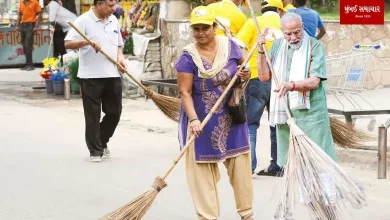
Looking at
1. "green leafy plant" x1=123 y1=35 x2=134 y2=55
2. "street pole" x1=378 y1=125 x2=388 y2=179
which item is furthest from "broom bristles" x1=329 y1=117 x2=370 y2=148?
"green leafy plant" x1=123 y1=35 x2=134 y2=55

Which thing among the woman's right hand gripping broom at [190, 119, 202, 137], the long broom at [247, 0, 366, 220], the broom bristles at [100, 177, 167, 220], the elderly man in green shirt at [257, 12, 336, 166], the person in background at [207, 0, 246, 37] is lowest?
the broom bristles at [100, 177, 167, 220]

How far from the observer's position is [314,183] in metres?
6.36

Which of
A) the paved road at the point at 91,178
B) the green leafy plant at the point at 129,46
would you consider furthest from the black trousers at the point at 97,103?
the green leafy plant at the point at 129,46

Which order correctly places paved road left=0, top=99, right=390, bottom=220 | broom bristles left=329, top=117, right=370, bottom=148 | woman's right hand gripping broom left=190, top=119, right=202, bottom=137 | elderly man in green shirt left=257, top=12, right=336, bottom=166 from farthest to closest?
broom bristles left=329, top=117, right=370, bottom=148 < paved road left=0, top=99, right=390, bottom=220 < elderly man in green shirt left=257, top=12, right=336, bottom=166 < woman's right hand gripping broom left=190, top=119, right=202, bottom=137

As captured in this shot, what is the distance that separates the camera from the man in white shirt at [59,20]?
59.2 ft

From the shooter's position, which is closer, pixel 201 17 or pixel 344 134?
pixel 201 17

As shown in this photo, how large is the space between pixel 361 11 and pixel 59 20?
852 centimetres

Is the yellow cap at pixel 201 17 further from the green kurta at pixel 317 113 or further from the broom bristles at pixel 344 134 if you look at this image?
the broom bristles at pixel 344 134

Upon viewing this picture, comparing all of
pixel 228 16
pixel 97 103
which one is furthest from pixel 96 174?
pixel 228 16

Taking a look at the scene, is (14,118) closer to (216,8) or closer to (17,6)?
(216,8)

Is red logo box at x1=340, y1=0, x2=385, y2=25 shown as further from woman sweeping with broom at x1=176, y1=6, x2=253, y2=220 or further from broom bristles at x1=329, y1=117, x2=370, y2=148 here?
woman sweeping with broom at x1=176, y1=6, x2=253, y2=220

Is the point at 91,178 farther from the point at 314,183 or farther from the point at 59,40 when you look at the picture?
the point at 59,40

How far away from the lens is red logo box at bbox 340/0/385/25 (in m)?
10.6

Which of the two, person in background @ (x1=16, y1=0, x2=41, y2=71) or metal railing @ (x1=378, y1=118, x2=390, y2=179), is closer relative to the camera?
metal railing @ (x1=378, y1=118, x2=390, y2=179)
